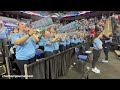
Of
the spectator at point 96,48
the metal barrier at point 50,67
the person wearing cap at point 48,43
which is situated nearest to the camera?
the metal barrier at point 50,67

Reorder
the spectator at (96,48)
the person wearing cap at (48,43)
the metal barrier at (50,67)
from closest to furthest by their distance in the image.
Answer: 1. the metal barrier at (50,67)
2. the person wearing cap at (48,43)
3. the spectator at (96,48)

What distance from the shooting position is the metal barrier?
1.73 m

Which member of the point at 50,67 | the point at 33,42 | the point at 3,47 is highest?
the point at 33,42

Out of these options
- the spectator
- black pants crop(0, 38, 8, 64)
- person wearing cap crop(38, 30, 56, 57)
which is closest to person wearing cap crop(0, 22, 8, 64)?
black pants crop(0, 38, 8, 64)

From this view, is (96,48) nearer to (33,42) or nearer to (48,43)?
(48,43)

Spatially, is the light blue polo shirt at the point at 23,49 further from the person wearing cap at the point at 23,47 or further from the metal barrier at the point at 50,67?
the metal barrier at the point at 50,67

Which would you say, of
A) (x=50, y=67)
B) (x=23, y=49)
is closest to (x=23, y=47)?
(x=23, y=49)

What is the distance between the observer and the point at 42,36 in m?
2.62

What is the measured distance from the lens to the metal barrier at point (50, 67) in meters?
1.73

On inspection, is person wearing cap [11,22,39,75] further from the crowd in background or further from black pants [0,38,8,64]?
black pants [0,38,8,64]

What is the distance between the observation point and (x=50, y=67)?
2055mm

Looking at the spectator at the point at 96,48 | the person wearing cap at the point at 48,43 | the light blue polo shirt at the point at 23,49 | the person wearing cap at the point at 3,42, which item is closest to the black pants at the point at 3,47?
the person wearing cap at the point at 3,42
